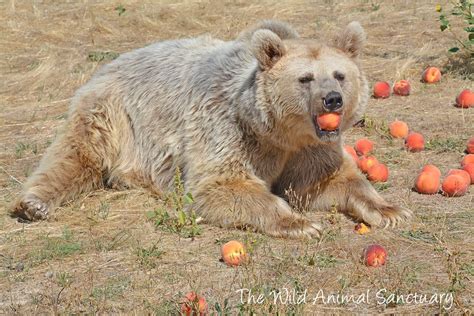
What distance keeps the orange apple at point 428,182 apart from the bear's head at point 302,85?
0.74 m

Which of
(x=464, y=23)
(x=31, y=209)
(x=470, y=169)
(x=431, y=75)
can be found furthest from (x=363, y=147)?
(x=464, y=23)

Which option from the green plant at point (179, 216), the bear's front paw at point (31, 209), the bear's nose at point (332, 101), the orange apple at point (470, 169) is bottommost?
the bear's front paw at point (31, 209)

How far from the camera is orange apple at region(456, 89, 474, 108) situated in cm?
792

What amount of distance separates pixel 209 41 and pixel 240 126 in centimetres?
151

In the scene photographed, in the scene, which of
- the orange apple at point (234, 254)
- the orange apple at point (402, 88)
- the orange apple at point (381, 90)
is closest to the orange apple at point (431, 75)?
the orange apple at point (402, 88)

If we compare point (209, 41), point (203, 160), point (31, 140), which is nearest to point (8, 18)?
point (31, 140)

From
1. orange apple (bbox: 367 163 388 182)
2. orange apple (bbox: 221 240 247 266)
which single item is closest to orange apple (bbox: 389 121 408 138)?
orange apple (bbox: 367 163 388 182)

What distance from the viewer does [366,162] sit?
636 cm

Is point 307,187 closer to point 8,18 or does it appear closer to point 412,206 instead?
point 412,206

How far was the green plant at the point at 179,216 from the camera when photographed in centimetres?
520

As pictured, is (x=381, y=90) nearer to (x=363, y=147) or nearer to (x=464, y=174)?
(x=363, y=147)

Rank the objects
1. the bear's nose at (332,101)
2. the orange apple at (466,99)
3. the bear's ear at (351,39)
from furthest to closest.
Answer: the orange apple at (466,99) < the bear's ear at (351,39) < the bear's nose at (332,101)

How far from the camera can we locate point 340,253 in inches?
185

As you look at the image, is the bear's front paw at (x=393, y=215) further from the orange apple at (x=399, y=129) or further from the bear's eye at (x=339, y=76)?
the orange apple at (x=399, y=129)
